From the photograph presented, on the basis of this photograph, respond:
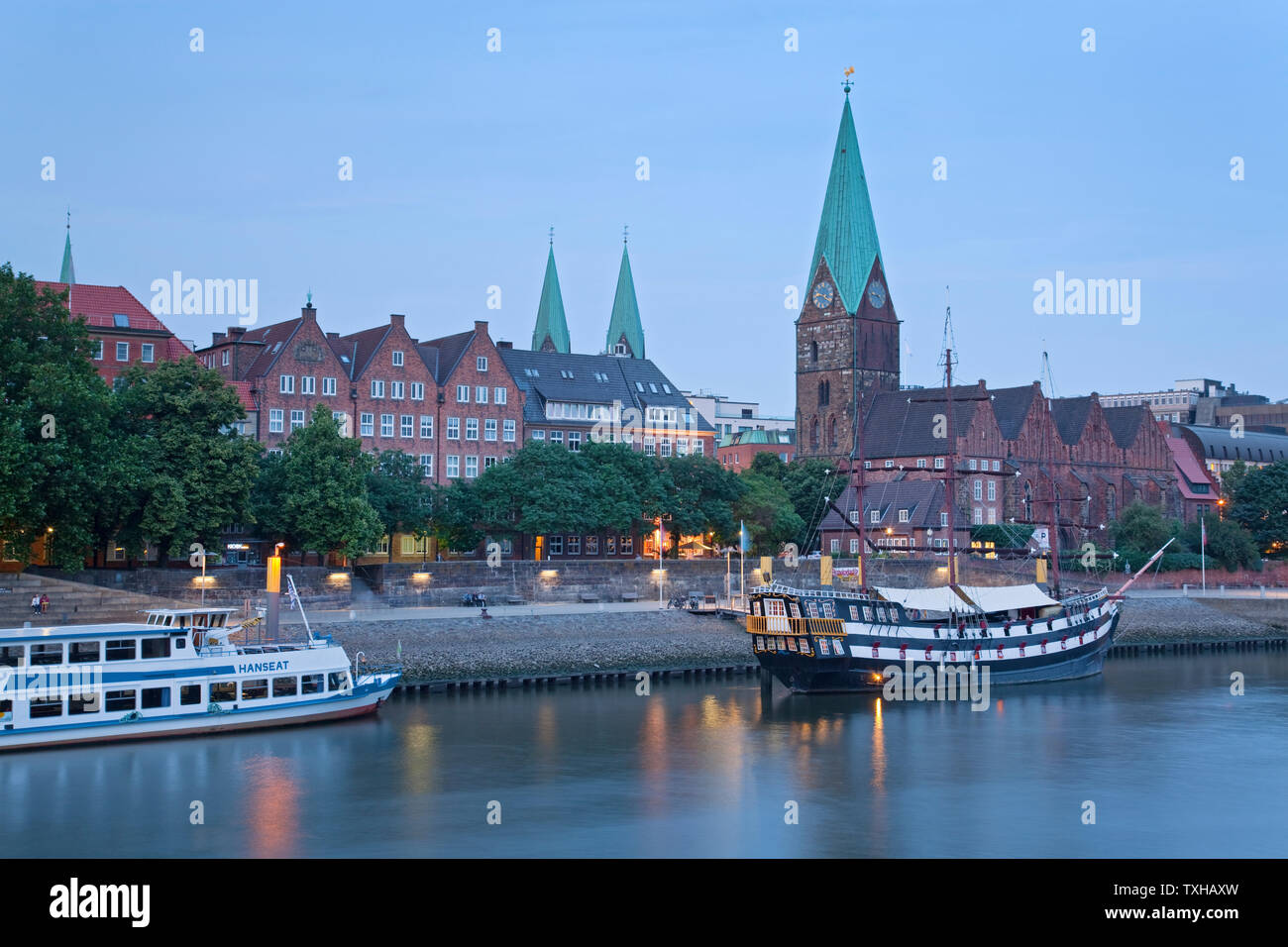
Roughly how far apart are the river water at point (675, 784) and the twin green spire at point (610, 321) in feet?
310

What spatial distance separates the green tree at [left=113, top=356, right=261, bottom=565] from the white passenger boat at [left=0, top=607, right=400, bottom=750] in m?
13.9

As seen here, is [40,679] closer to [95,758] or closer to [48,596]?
[95,758]

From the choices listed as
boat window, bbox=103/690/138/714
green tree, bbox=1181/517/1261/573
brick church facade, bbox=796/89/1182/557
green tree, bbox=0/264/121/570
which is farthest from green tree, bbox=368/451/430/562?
green tree, bbox=1181/517/1261/573

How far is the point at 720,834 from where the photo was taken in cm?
3397

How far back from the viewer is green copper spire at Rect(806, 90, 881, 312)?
435 ft

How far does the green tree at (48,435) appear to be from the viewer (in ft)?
175

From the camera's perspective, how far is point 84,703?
44094mm

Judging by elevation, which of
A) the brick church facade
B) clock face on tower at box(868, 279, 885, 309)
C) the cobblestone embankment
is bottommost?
the cobblestone embankment

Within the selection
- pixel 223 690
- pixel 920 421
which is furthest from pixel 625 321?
pixel 223 690

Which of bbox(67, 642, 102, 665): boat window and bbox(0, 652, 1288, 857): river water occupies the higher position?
bbox(67, 642, 102, 665): boat window

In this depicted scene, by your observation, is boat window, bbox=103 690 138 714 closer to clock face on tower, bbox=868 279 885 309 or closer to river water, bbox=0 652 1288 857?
river water, bbox=0 652 1288 857

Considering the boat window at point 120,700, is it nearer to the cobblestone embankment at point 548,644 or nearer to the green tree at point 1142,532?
the cobblestone embankment at point 548,644

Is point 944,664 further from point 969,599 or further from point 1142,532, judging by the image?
point 1142,532
